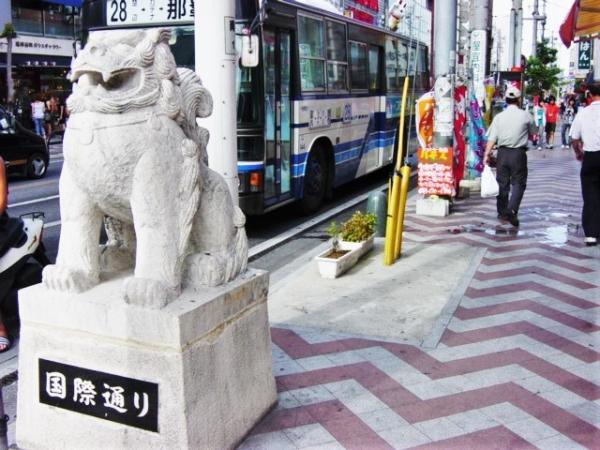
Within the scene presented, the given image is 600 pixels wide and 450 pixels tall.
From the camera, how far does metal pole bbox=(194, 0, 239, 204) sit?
5371 millimetres

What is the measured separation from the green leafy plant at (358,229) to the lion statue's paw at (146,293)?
415 cm

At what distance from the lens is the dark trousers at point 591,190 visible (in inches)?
283

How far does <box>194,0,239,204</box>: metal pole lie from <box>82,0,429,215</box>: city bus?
2.18m

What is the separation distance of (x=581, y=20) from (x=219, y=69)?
537 centimetres

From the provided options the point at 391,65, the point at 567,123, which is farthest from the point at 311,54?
the point at 567,123

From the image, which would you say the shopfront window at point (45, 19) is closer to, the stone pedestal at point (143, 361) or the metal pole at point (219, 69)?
the metal pole at point (219, 69)

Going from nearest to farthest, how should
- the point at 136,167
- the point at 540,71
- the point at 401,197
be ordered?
the point at 136,167 → the point at 401,197 → the point at 540,71

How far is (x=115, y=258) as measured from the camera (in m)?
3.50

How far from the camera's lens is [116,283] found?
10.6ft

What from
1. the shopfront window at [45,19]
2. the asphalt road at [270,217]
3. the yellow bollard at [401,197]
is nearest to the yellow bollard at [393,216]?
the yellow bollard at [401,197]

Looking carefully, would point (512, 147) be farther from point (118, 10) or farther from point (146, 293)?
point (146, 293)

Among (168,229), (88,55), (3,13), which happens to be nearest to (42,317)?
(168,229)

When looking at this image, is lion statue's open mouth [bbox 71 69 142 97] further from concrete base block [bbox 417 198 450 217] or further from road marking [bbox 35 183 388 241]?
concrete base block [bbox 417 198 450 217]

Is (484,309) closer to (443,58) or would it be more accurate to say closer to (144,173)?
(144,173)
